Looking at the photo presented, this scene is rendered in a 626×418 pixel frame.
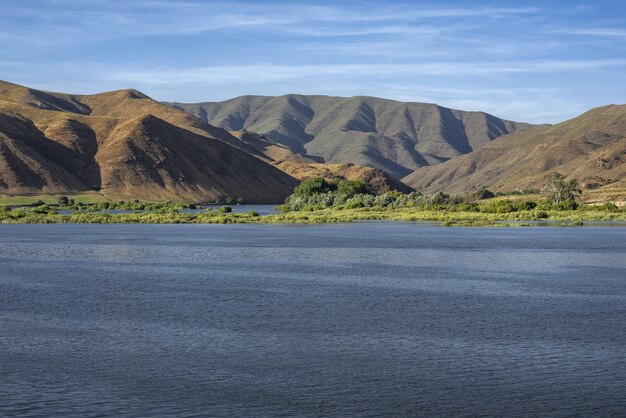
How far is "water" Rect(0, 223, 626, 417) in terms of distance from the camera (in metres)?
21.6

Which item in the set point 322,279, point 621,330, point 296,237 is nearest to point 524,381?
point 621,330

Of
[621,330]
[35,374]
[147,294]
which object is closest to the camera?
[35,374]

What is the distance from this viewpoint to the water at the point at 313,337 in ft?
71.0

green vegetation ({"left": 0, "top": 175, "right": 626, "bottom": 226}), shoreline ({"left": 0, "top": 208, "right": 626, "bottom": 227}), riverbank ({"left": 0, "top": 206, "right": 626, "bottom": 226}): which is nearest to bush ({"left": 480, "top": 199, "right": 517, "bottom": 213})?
green vegetation ({"left": 0, "top": 175, "right": 626, "bottom": 226})

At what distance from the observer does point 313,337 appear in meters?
29.9

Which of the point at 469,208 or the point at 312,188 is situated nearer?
the point at 469,208

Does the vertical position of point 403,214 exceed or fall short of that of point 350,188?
it falls short

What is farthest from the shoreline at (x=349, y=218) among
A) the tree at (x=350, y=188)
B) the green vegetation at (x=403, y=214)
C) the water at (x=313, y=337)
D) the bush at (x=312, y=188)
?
the water at (x=313, y=337)

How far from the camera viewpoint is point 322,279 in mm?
49156

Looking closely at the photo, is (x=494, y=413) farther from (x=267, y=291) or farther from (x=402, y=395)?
(x=267, y=291)

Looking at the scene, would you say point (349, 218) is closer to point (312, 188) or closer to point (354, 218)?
point (354, 218)

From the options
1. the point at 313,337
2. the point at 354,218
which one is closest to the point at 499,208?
the point at 354,218

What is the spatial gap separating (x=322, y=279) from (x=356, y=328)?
17.4 meters

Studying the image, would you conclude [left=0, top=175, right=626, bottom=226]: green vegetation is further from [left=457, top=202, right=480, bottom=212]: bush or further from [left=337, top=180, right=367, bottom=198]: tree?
[left=337, top=180, right=367, bottom=198]: tree
